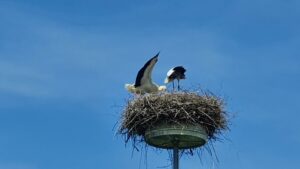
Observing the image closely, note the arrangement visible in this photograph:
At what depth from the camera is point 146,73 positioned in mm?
15430

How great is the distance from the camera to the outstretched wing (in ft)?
49.8

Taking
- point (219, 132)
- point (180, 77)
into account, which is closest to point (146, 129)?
point (219, 132)

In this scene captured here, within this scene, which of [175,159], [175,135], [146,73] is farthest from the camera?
[146,73]

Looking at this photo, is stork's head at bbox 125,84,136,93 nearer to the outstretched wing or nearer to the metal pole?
the outstretched wing

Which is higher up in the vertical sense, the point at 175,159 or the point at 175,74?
the point at 175,74

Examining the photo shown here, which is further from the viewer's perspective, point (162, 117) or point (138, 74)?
point (138, 74)

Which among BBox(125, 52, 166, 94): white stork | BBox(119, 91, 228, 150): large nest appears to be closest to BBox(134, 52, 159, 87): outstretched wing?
BBox(125, 52, 166, 94): white stork

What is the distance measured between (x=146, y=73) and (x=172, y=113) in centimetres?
242

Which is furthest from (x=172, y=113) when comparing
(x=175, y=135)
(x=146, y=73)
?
(x=146, y=73)

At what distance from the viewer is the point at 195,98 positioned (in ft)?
44.2

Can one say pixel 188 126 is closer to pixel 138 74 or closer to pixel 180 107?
pixel 180 107

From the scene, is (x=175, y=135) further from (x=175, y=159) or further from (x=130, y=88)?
(x=130, y=88)

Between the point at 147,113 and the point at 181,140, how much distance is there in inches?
32.3

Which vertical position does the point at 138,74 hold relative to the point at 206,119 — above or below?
above
